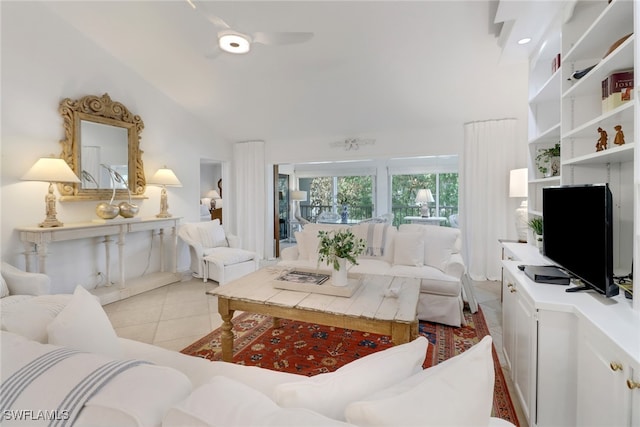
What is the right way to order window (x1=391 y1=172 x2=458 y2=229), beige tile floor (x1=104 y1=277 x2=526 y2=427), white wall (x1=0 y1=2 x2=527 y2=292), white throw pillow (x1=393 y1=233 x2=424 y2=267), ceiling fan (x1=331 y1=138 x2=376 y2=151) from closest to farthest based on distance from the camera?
beige tile floor (x1=104 y1=277 x2=526 y2=427) < white wall (x1=0 y1=2 x2=527 y2=292) < white throw pillow (x1=393 y1=233 x2=424 y2=267) < ceiling fan (x1=331 y1=138 x2=376 y2=151) < window (x1=391 y1=172 x2=458 y2=229)

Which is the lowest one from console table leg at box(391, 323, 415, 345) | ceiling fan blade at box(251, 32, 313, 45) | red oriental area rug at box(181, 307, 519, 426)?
red oriental area rug at box(181, 307, 519, 426)

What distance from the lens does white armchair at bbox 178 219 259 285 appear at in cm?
434

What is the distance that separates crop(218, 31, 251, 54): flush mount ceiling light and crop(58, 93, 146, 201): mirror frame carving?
2470 mm

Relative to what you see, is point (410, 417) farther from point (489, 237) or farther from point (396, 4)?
point (489, 237)

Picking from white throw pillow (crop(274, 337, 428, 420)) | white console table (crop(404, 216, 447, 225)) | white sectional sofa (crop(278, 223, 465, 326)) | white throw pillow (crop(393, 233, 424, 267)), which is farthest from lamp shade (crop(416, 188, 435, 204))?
white throw pillow (crop(274, 337, 428, 420))

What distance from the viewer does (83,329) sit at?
1.22 meters

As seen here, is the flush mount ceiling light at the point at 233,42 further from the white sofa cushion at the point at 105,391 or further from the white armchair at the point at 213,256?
the white armchair at the point at 213,256

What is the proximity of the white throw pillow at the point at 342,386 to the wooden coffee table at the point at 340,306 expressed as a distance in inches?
36.1

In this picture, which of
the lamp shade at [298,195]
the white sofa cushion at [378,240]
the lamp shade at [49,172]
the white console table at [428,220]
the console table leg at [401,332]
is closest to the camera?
the console table leg at [401,332]

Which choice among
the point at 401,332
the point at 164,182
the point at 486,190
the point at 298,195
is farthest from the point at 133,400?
the point at 298,195

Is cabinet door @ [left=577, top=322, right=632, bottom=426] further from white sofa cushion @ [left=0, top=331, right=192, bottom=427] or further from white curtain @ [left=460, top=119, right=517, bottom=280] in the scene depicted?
white curtain @ [left=460, top=119, right=517, bottom=280]

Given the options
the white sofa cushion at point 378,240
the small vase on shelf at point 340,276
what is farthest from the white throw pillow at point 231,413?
the white sofa cushion at point 378,240

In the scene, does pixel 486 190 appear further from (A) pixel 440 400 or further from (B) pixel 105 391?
(B) pixel 105 391

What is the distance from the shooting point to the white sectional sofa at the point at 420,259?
296 cm
